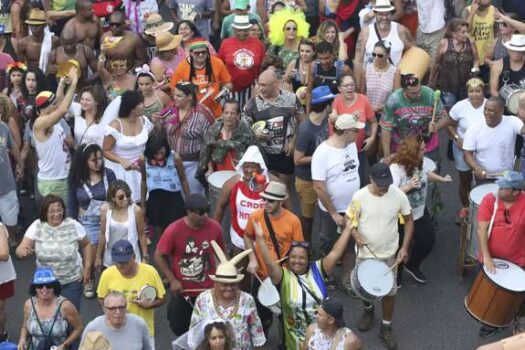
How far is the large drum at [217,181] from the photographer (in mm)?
9867

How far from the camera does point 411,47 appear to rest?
12086 millimetres

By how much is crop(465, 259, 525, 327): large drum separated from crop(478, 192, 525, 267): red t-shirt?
0.60 ft

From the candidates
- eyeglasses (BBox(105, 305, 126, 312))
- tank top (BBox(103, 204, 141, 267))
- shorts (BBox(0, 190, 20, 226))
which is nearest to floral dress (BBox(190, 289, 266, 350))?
eyeglasses (BBox(105, 305, 126, 312))

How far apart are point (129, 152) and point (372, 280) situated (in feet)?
9.30

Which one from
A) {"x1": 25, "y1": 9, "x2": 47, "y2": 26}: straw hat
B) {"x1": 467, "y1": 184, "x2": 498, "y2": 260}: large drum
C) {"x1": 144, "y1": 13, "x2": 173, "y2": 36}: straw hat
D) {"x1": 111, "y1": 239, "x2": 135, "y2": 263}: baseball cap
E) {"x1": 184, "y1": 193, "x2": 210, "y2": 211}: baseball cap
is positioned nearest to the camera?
{"x1": 111, "y1": 239, "x2": 135, "y2": 263}: baseball cap

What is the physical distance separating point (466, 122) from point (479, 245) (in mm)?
1756

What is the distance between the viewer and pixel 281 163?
35.8ft

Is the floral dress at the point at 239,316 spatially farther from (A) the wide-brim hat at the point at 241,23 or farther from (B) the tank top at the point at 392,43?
(A) the wide-brim hat at the point at 241,23

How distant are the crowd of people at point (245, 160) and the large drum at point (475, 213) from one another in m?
0.04

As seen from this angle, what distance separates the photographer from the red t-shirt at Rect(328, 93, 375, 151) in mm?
10562

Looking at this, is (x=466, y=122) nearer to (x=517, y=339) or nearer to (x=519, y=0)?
(x=519, y=0)

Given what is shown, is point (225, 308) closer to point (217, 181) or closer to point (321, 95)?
point (217, 181)

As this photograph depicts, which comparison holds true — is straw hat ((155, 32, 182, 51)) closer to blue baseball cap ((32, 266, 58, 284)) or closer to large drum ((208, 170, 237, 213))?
large drum ((208, 170, 237, 213))

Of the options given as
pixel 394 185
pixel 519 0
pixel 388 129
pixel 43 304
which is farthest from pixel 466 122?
pixel 43 304
